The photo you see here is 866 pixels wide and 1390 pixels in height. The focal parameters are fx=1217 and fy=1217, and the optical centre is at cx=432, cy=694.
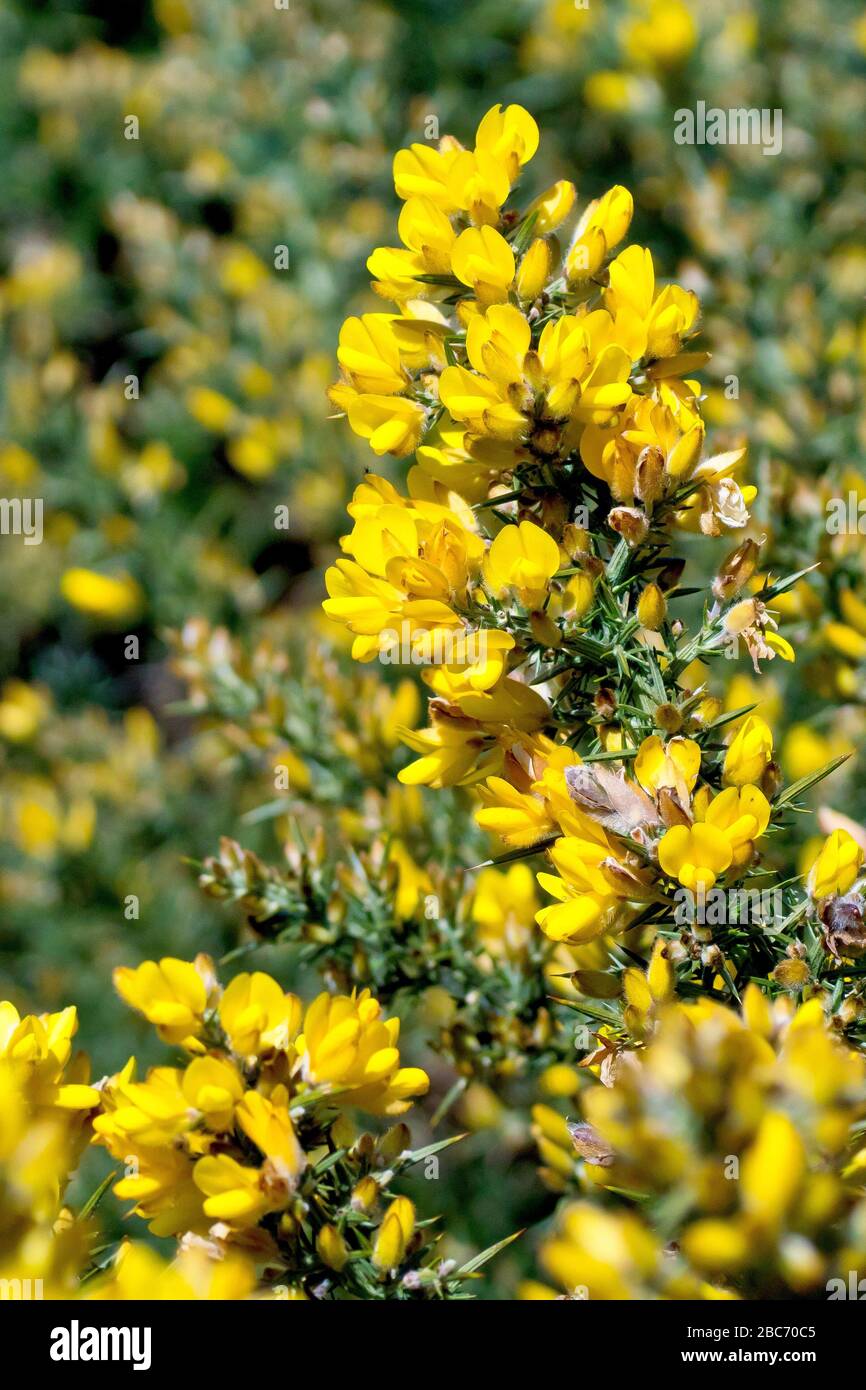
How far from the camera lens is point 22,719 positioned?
2463 millimetres

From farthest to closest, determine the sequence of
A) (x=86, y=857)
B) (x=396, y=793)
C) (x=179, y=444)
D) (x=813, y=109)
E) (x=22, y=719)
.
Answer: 1. (x=179, y=444)
2. (x=813, y=109)
3. (x=22, y=719)
4. (x=86, y=857)
5. (x=396, y=793)

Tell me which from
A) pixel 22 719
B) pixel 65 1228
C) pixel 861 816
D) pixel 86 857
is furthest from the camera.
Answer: pixel 22 719

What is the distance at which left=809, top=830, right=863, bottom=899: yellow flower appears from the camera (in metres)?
0.87

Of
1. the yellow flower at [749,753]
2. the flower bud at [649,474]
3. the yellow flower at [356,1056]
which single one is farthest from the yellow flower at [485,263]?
the yellow flower at [356,1056]

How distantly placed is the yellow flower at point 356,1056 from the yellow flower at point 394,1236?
3.0 inches

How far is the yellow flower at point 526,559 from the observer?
2.83 ft

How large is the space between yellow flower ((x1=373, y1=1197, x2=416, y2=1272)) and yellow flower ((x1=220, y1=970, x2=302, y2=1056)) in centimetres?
14

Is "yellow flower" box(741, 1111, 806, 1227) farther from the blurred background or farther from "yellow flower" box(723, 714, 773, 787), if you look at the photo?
the blurred background

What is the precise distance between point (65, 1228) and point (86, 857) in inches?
52.9

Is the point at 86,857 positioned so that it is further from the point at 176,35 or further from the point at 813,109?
the point at 176,35

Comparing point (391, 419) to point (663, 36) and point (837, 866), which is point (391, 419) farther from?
point (663, 36)

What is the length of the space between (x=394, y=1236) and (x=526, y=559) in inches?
19.9

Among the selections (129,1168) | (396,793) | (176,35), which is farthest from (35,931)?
(176,35)

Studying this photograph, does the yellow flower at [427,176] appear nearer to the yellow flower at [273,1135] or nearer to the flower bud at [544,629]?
the flower bud at [544,629]
